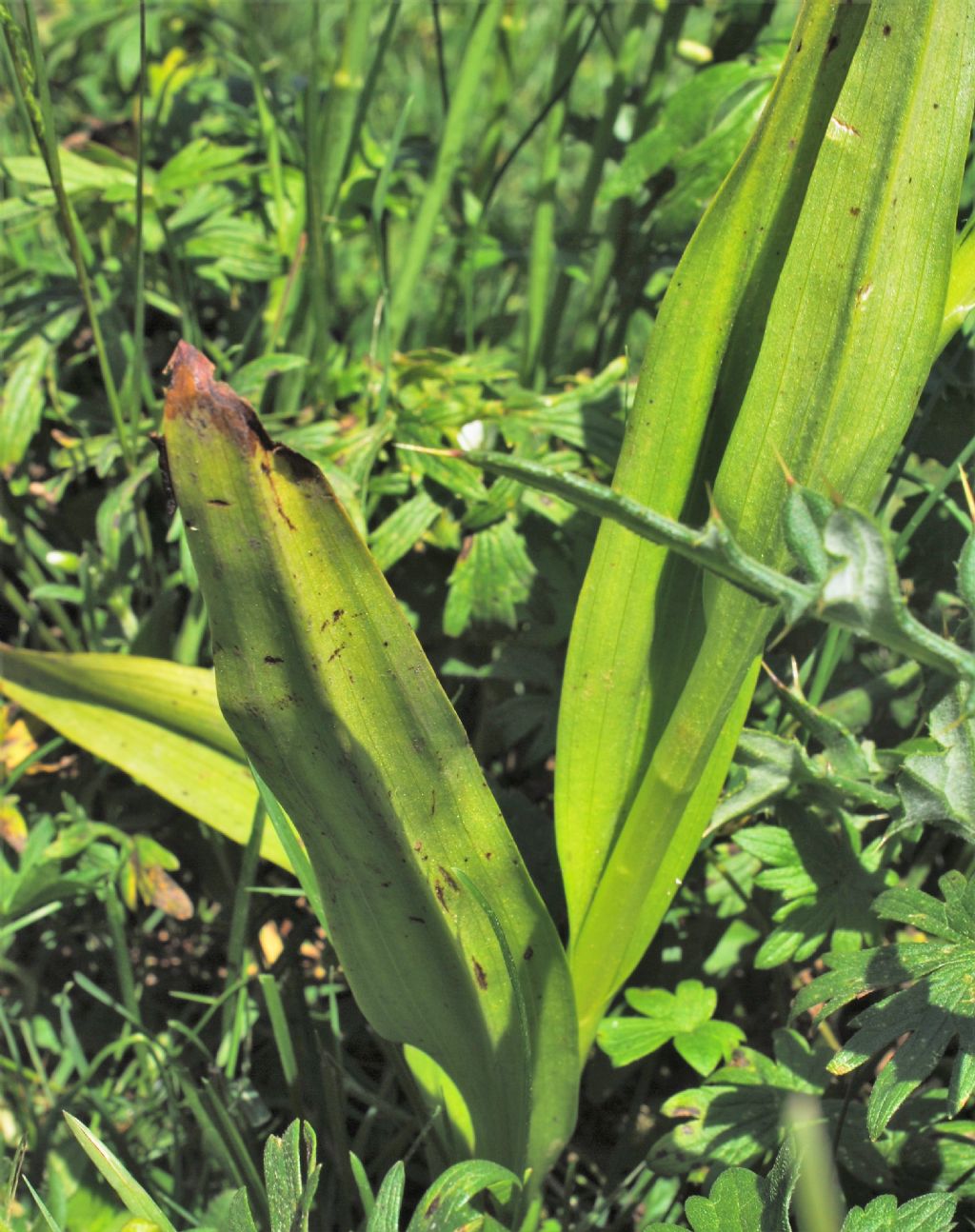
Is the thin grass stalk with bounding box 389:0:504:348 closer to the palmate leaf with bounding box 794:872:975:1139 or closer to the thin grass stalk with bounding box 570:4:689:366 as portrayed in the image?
the thin grass stalk with bounding box 570:4:689:366

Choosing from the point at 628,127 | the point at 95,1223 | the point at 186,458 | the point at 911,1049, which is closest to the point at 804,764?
the point at 911,1049

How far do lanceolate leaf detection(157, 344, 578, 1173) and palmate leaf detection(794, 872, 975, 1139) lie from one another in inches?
7.2

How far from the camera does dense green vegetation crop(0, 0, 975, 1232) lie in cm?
65

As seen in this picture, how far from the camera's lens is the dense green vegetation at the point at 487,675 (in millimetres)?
655

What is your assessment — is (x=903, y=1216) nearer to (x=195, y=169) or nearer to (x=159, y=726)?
(x=159, y=726)

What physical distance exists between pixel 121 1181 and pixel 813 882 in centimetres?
51

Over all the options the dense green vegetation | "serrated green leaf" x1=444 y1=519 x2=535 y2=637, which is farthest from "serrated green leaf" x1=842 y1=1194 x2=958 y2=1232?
"serrated green leaf" x1=444 y1=519 x2=535 y2=637

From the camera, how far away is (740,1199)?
2.09ft

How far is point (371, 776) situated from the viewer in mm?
664

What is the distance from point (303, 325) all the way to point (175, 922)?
2.22 ft

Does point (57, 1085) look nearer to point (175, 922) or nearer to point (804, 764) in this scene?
point (175, 922)

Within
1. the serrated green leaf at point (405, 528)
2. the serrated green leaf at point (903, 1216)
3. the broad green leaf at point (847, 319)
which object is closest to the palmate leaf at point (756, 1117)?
the serrated green leaf at point (903, 1216)

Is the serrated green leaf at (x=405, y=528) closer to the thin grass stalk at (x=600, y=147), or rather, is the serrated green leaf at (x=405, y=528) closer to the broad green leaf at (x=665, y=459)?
the broad green leaf at (x=665, y=459)

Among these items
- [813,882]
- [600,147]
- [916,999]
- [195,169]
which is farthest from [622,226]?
[916,999]
